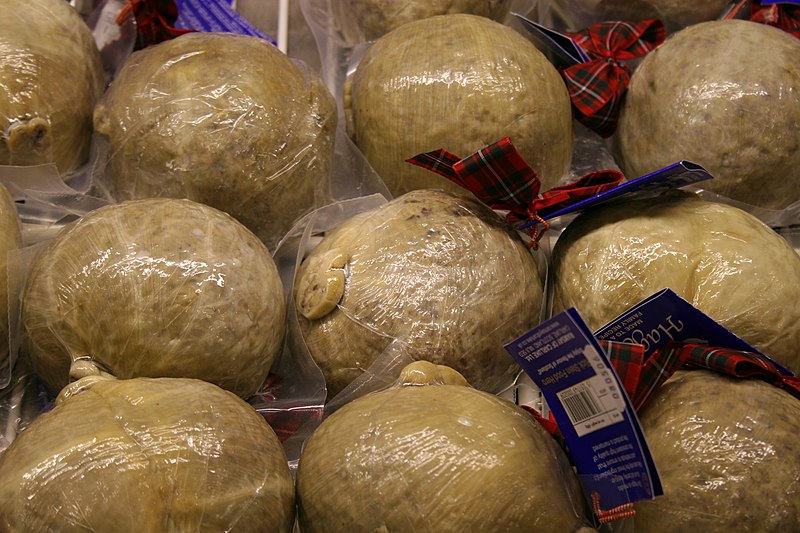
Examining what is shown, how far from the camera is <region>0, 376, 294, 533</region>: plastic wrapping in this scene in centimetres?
95

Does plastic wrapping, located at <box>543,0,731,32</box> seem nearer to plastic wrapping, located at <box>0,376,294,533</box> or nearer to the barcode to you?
the barcode

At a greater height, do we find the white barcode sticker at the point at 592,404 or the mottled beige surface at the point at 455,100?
the mottled beige surface at the point at 455,100

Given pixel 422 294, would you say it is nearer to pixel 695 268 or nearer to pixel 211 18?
pixel 695 268

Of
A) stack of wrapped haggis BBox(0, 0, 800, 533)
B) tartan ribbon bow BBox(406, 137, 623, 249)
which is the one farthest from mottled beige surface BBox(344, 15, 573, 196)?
tartan ribbon bow BBox(406, 137, 623, 249)

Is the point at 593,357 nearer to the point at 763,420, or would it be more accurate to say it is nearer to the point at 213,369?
the point at 763,420

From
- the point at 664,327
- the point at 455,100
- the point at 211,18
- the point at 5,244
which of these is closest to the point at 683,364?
the point at 664,327

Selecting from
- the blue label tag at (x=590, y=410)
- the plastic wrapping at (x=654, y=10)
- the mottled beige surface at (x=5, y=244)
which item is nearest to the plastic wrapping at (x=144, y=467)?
the mottled beige surface at (x=5, y=244)

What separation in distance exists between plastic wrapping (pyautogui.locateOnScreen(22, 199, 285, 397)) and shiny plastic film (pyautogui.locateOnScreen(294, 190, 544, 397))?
9cm

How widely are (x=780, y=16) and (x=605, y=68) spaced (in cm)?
40

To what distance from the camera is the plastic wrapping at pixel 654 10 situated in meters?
1.83

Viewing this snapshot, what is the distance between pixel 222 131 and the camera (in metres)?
1.40

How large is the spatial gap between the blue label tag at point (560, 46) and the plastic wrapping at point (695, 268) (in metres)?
0.44

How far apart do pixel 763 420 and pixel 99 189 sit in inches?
41.8

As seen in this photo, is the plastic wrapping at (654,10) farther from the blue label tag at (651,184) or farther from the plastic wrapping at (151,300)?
the plastic wrapping at (151,300)
